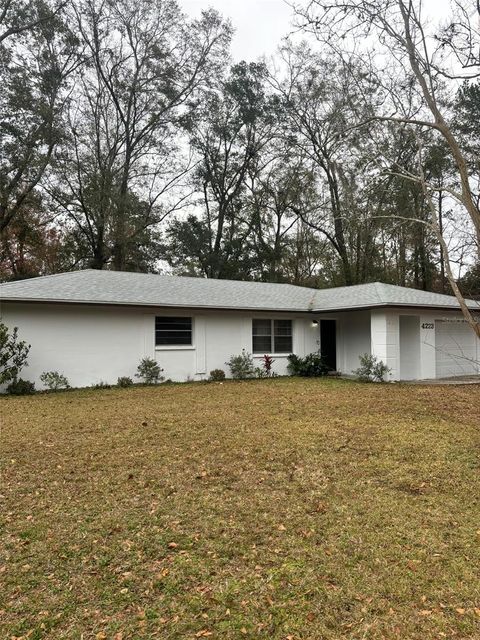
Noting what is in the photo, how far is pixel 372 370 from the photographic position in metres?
14.0

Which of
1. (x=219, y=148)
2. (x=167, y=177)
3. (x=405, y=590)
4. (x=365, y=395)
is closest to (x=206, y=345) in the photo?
(x=365, y=395)

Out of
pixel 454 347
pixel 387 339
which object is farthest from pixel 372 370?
pixel 454 347

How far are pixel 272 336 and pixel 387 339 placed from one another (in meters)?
4.20

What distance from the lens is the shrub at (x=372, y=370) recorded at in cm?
1387

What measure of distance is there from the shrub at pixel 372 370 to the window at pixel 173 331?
594 centimetres

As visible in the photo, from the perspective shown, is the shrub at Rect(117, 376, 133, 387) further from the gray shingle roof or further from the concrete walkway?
the concrete walkway

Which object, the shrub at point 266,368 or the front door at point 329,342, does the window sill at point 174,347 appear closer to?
the shrub at point 266,368

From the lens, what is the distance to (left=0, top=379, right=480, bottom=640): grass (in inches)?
103

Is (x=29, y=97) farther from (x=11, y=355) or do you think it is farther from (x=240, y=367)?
(x=240, y=367)

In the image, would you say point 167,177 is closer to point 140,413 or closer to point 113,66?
point 113,66

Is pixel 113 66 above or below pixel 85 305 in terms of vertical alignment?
above

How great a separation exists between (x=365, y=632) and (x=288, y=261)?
27288 mm

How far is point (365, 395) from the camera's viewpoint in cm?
1121

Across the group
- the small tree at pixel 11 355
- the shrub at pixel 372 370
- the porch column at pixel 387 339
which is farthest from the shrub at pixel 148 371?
the porch column at pixel 387 339
